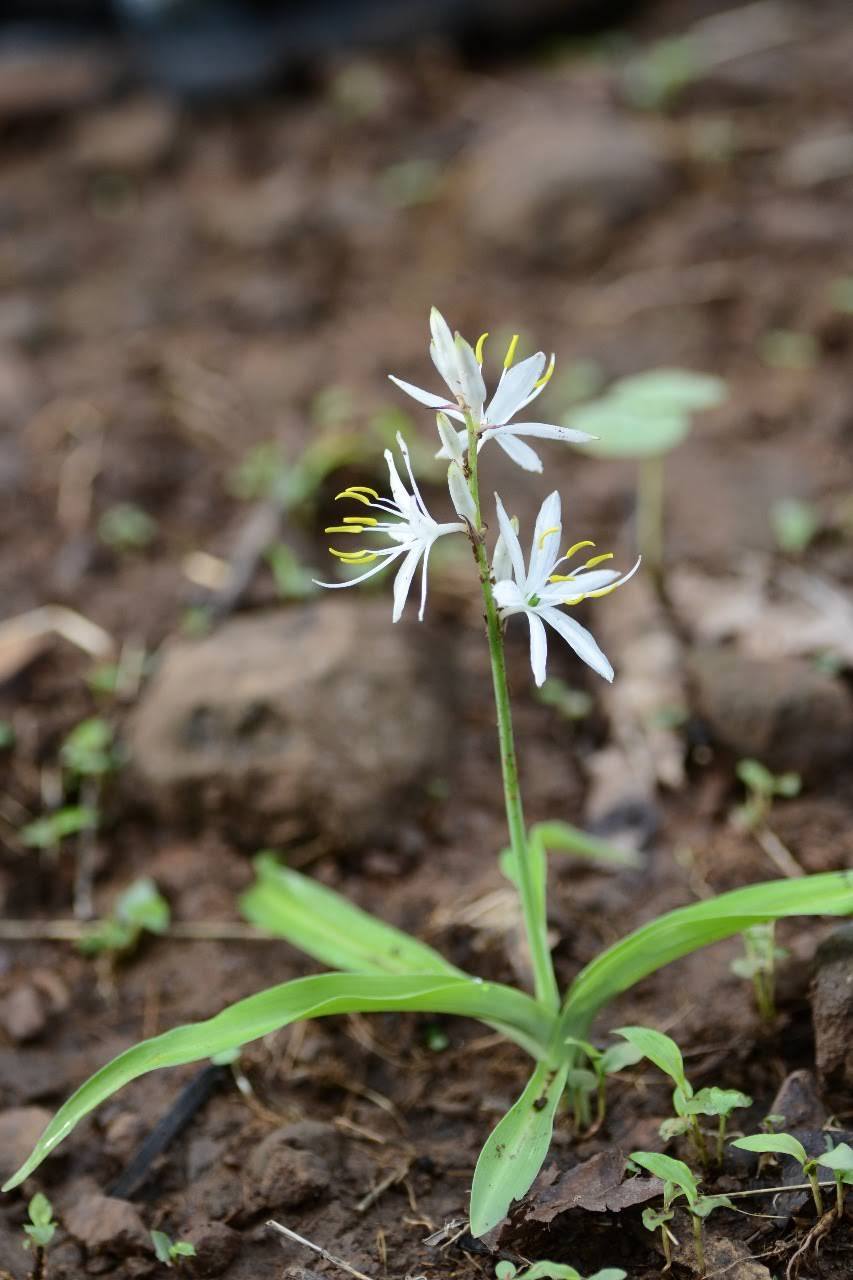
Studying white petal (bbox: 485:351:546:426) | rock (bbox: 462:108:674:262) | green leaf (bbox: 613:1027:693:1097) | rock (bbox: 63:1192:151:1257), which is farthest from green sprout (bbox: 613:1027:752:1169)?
rock (bbox: 462:108:674:262)

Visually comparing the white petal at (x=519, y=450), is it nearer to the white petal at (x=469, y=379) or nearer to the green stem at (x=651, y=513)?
the white petal at (x=469, y=379)

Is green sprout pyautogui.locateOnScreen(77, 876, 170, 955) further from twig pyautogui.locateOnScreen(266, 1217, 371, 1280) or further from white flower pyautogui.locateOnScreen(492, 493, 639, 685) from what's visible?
white flower pyautogui.locateOnScreen(492, 493, 639, 685)

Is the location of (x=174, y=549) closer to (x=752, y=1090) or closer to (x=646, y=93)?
(x=752, y=1090)

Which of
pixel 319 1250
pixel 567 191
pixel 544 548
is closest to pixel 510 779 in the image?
pixel 544 548

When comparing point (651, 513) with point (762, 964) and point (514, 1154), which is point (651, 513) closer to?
point (762, 964)

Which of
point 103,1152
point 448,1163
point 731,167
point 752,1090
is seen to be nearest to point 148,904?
point 103,1152

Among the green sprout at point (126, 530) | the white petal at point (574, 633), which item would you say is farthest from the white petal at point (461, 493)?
the green sprout at point (126, 530)

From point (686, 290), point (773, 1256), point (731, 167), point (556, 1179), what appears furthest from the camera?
point (731, 167)
